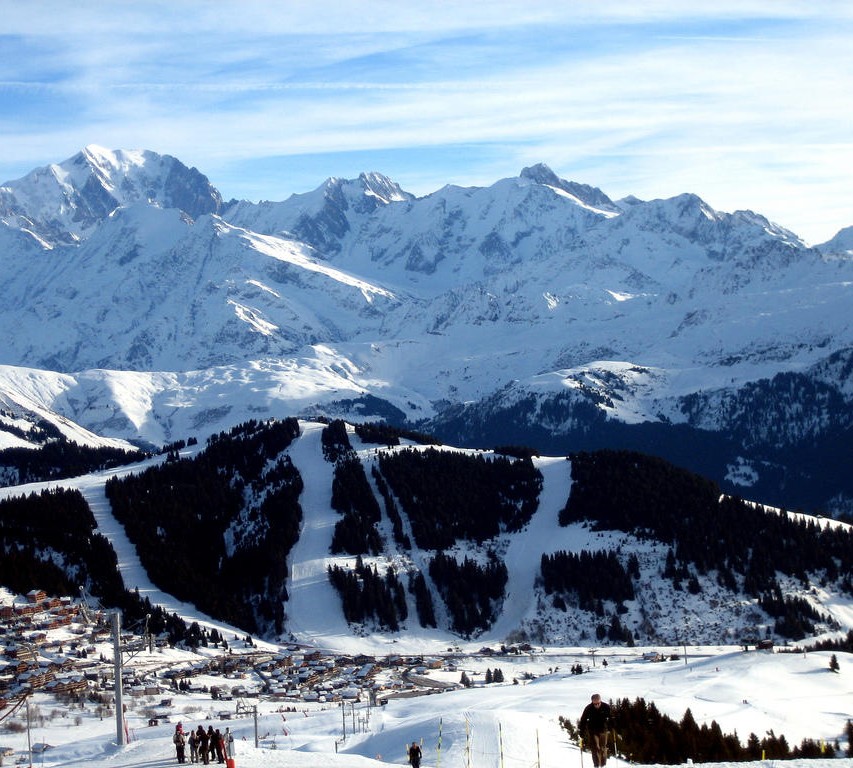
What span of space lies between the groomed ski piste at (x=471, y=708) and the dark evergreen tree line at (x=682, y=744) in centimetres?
153

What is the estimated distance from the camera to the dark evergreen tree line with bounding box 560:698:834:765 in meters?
70.7

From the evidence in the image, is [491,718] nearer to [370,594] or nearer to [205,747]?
[205,747]

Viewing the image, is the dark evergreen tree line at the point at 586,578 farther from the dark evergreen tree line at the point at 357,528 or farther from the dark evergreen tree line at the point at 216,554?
the dark evergreen tree line at the point at 216,554

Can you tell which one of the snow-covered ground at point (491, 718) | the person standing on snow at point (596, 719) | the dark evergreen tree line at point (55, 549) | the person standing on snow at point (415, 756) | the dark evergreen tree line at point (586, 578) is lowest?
the snow-covered ground at point (491, 718)

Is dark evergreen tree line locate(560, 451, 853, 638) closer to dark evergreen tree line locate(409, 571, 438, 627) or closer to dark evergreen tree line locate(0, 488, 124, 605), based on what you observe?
dark evergreen tree line locate(409, 571, 438, 627)

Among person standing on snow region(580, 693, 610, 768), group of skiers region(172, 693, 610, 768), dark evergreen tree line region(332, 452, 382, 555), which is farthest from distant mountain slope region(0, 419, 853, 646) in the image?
person standing on snow region(580, 693, 610, 768)

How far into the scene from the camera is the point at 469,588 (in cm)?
18200

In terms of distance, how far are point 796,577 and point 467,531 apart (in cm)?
4990


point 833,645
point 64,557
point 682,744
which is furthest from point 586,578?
point 682,744

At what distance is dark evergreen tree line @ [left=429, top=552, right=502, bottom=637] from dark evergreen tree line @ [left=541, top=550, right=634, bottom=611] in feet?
24.2

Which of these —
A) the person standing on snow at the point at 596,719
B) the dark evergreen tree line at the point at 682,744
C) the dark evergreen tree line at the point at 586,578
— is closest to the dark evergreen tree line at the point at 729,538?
the dark evergreen tree line at the point at 586,578

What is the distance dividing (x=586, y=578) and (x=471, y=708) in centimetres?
8463

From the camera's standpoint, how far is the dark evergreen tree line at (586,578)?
580ft

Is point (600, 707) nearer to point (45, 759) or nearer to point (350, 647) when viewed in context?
point (45, 759)
